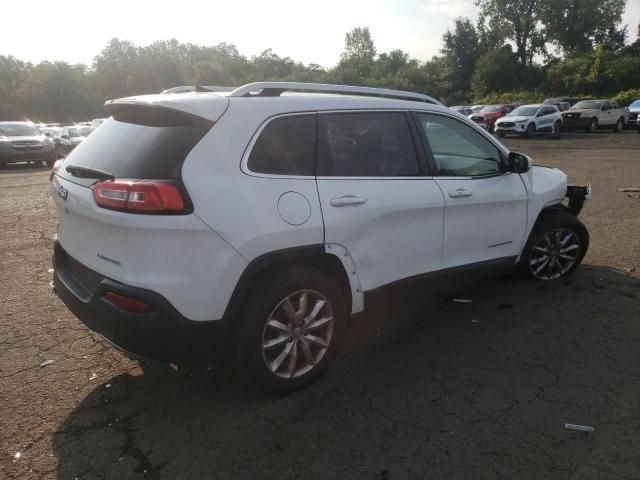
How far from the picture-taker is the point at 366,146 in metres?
3.32

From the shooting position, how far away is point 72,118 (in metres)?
59.0

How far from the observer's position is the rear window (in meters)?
2.58

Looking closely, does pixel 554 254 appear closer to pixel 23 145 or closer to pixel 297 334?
pixel 297 334

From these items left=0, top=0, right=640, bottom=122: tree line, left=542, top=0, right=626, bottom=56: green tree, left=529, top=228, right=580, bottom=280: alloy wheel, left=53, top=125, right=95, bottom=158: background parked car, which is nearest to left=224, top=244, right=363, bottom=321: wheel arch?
left=529, top=228, right=580, bottom=280: alloy wheel

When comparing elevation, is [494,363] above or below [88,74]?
below

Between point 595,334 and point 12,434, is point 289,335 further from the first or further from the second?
point 595,334

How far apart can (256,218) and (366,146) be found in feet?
3.42

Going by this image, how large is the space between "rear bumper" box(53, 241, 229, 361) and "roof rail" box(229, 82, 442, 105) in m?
1.24

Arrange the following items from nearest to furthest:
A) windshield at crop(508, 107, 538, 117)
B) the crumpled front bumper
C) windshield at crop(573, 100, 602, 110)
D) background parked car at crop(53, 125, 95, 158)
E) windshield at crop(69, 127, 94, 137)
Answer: the crumpled front bumper, background parked car at crop(53, 125, 95, 158), windshield at crop(69, 127, 94, 137), windshield at crop(508, 107, 538, 117), windshield at crop(573, 100, 602, 110)

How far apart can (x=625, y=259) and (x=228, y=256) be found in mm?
4667

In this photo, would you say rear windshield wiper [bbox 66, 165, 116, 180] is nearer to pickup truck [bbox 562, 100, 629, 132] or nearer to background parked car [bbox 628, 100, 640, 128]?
pickup truck [bbox 562, 100, 629, 132]

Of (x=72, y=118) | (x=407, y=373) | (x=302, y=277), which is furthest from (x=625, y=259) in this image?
(x=72, y=118)

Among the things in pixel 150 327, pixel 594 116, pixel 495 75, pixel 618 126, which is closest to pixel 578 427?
pixel 150 327

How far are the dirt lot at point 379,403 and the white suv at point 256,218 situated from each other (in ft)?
1.40
